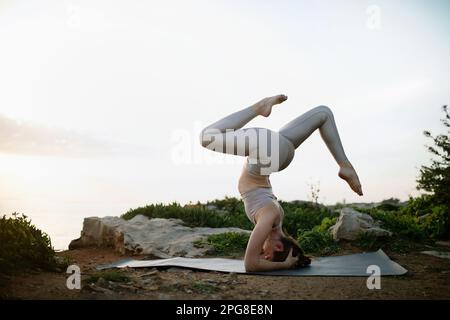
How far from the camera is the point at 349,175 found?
4395mm

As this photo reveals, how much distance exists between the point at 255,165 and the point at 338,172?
0.89 meters

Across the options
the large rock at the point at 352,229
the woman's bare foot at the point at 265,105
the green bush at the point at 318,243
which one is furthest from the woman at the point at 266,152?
the large rock at the point at 352,229

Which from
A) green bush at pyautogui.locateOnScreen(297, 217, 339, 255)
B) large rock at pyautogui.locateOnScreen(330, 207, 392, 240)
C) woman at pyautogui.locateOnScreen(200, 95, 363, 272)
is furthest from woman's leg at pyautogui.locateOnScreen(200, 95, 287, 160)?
large rock at pyautogui.locateOnScreen(330, 207, 392, 240)

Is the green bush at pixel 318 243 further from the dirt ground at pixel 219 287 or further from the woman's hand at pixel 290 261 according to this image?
the dirt ground at pixel 219 287

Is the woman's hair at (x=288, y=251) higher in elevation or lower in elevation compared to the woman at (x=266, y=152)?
lower

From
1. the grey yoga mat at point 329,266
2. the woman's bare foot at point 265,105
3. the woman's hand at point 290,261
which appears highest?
the woman's bare foot at point 265,105

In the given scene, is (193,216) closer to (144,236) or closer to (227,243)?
(144,236)

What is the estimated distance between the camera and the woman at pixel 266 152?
4.23 metres

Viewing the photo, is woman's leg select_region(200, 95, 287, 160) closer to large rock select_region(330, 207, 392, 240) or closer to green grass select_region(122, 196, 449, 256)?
green grass select_region(122, 196, 449, 256)

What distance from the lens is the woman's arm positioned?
4.30 metres

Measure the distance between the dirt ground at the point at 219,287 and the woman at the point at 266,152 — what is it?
0.48m

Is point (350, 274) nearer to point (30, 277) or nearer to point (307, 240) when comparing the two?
point (307, 240)
